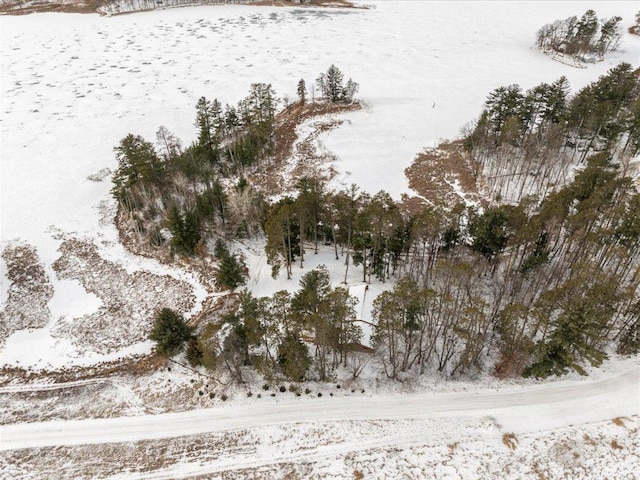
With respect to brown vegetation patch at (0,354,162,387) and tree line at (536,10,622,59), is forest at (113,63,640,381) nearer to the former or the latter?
brown vegetation patch at (0,354,162,387)

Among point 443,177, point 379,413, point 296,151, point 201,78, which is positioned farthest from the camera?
point 201,78

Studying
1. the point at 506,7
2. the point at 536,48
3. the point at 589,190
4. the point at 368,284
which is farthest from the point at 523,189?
the point at 506,7

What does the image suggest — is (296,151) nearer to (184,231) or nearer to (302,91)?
(302,91)

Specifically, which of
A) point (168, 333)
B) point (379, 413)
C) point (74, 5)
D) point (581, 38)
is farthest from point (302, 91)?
point (74, 5)

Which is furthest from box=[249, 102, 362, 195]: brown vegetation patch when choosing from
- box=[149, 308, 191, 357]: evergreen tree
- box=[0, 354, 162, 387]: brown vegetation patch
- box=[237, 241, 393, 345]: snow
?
box=[0, 354, 162, 387]: brown vegetation patch

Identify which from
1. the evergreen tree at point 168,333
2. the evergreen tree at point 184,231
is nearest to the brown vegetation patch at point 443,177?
the evergreen tree at point 184,231

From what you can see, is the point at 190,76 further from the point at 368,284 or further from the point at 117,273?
the point at 368,284
